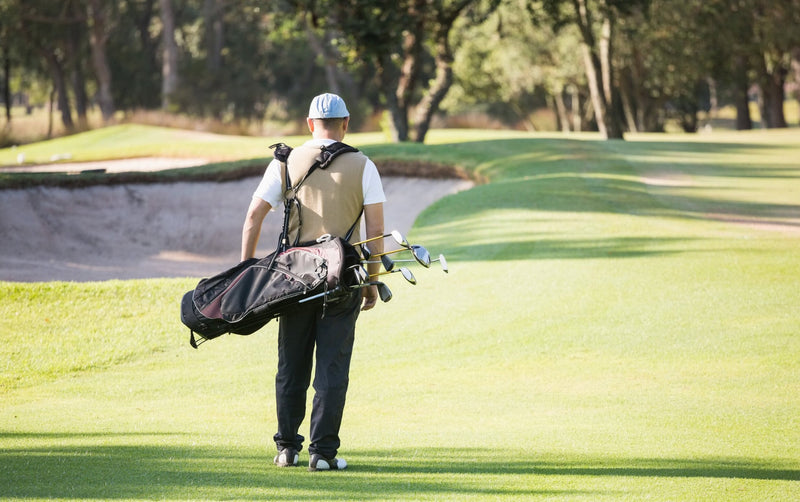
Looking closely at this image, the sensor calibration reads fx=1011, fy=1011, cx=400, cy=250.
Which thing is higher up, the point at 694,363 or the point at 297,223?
the point at 297,223

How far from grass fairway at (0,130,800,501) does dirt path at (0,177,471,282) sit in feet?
16.3

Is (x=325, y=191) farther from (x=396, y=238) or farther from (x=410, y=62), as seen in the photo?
(x=410, y=62)

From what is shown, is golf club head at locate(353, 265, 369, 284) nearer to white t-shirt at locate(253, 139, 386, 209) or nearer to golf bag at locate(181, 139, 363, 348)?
golf bag at locate(181, 139, 363, 348)

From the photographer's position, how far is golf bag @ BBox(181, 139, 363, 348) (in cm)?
516

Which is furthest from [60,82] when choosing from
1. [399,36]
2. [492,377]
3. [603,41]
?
[492,377]

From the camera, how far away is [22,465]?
5.59 meters

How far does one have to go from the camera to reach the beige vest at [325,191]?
5.54 m

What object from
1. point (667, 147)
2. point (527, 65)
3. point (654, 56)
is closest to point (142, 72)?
point (527, 65)

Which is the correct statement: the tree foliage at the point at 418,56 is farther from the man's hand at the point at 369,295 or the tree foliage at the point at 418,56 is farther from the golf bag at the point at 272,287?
the golf bag at the point at 272,287

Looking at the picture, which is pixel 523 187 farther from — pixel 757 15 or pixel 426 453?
pixel 757 15

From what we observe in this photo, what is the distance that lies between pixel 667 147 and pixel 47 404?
21.9 m

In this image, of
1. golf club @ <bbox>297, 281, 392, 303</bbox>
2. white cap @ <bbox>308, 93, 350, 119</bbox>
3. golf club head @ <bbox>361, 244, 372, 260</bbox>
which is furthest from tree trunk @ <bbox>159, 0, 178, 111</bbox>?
golf club @ <bbox>297, 281, 392, 303</bbox>

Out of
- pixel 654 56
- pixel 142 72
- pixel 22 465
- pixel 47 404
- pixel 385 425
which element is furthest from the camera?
pixel 142 72

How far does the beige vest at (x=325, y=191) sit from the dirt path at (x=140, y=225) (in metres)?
11.7
